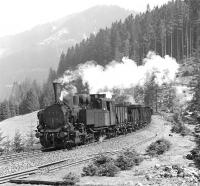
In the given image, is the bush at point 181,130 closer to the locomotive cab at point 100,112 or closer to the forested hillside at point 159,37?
the locomotive cab at point 100,112

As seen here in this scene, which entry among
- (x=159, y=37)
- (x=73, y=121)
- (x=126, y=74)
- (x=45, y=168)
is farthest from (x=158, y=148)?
(x=159, y=37)

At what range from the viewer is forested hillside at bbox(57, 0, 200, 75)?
10419 centimetres

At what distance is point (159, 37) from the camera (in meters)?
106

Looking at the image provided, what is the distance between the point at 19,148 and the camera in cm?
2664

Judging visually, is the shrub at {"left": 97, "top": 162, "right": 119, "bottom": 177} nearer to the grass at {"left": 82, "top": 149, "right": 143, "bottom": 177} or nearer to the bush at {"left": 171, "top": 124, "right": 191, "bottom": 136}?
the grass at {"left": 82, "top": 149, "right": 143, "bottom": 177}

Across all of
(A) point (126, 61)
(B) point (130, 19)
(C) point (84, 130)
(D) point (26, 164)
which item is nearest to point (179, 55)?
(A) point (126, 61)

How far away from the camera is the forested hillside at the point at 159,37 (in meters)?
104

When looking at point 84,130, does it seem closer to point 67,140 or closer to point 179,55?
point 67,140

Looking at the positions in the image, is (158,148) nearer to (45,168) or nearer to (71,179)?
(45,168)

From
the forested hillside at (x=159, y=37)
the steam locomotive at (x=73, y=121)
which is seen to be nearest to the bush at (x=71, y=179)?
the steam locomotive at (x=73, y=121)

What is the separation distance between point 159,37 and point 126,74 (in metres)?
41.0

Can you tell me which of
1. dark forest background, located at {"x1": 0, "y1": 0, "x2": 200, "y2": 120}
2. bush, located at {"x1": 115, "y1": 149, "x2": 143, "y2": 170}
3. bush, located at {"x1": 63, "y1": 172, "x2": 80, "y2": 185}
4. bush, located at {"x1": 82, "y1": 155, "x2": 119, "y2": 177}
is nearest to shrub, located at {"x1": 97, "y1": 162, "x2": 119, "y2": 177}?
bush, located at {"x1": 82, "y1": 155, "x2": 119, "y2": 177}

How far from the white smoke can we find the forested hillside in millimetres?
3802

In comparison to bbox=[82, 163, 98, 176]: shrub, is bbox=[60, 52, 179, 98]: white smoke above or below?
above
